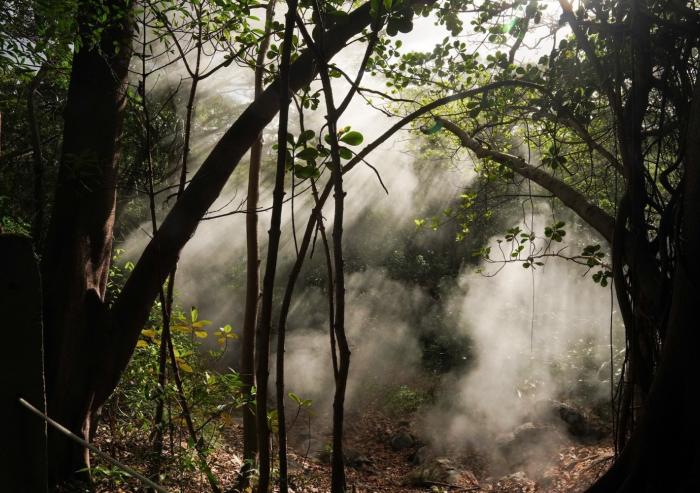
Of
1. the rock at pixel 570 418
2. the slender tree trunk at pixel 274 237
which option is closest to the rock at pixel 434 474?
the rock at pixel 570 418

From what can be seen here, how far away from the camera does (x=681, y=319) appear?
1.32 metres

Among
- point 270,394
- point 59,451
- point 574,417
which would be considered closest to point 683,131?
point 59,451

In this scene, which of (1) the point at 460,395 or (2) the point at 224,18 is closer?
(2) the point at 224,18

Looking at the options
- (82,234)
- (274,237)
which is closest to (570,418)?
(82,234)

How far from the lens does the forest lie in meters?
1.17

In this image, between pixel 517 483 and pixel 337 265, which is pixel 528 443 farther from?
pixel 337 265

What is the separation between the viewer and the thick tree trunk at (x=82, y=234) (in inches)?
91.4

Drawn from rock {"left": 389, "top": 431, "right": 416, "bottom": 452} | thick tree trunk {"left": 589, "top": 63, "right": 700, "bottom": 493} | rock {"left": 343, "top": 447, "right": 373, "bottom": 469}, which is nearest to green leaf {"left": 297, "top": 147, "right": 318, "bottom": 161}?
thick tree trunk {"left": 589, "top": 63, "right": 700, "bottom": 493}

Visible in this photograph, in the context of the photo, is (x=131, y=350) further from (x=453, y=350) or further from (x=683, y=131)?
(x=453, y=350)

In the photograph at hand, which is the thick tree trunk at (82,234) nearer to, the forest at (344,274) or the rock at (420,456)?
the forest at (344,274)

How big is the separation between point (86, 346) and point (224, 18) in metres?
2.15

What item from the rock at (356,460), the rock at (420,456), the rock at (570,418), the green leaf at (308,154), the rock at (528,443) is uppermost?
the green leaf at (308,154)

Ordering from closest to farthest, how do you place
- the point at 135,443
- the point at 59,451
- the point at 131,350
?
the point at 59,451 < the point at 131,350 < the point at 135,443

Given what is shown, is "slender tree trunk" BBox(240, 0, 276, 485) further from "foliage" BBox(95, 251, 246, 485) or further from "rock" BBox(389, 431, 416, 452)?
"rock" BBox(389, 431, 416, 452)
